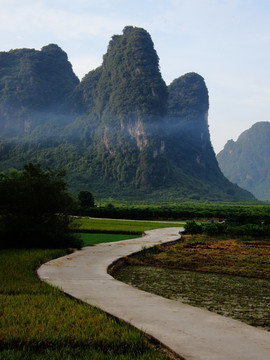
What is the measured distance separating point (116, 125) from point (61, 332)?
439 feet

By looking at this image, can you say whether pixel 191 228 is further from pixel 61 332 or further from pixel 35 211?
pixel 61 332

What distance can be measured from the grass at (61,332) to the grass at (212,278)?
2.09 m

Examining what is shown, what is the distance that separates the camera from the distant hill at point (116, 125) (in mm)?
123500

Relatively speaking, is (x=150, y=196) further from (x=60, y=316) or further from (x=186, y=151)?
(x=60, y=316)

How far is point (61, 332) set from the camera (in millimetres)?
3947

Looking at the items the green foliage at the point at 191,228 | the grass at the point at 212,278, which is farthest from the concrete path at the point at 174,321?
the green foliage at the point at 191,228

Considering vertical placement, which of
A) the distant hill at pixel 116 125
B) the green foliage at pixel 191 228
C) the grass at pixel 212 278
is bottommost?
the green foliage at pixel 191 228

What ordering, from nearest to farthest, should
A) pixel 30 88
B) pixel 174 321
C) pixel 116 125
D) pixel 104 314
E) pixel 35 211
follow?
pixel 174 321 → pixel 104 314 → pixel 35 211 → pixel 116 125 → pixel 30 88

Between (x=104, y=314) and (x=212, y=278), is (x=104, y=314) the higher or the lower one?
the higher one

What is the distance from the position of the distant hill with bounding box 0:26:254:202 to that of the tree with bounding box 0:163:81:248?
3722 inches

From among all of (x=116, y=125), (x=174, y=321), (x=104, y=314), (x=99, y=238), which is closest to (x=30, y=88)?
(x=116, y=125)

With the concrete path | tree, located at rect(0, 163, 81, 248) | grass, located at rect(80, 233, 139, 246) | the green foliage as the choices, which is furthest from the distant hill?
the concrete path

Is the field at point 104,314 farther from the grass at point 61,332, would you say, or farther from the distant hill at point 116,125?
the distant hill at point 116,125

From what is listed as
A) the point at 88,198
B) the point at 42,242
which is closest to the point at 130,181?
the point at 88,198
